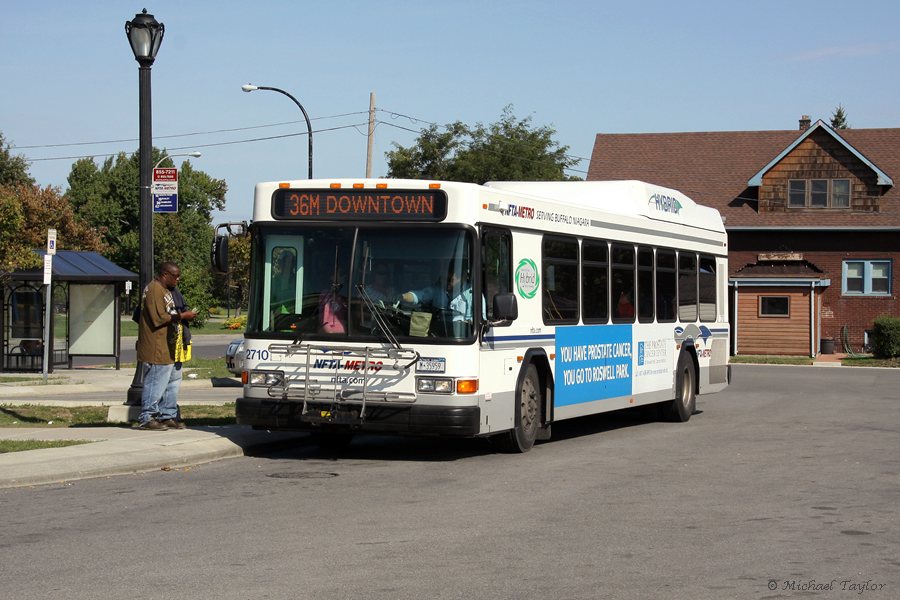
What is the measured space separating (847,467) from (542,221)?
13.9ft

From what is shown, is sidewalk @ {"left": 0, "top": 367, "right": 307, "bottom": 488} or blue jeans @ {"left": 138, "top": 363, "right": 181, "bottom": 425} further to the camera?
blue jeans @ {"left": 138, "top": 363, "right": 181, "bottom": 425}

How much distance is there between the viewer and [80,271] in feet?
103

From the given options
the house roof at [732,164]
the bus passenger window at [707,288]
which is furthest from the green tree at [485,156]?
the bus passenger window at [707,288]

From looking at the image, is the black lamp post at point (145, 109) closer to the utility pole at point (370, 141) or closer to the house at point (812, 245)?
the utility pole at point (370, 141)

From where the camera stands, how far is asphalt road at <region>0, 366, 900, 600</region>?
7406 millimetres

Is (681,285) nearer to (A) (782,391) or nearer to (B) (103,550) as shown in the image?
(A) (782,391)

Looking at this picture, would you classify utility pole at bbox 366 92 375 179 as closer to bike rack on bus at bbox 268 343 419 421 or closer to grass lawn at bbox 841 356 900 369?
grass lawn at bbox 841 356 900 369

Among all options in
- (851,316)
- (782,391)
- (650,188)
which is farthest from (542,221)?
(851,316)

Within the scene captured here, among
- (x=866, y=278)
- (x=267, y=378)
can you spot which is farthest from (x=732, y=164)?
(x=267, y=378)

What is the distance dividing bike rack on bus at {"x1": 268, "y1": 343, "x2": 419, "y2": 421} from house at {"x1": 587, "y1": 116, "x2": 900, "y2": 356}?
34.7 meters

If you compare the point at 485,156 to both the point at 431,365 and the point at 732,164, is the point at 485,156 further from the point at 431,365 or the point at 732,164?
the point at 431,365

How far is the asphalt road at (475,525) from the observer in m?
7.41

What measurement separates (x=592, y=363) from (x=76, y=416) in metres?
7.23

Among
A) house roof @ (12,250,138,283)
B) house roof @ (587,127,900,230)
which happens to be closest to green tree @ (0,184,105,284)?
house roof @ (12,250,138,283)
